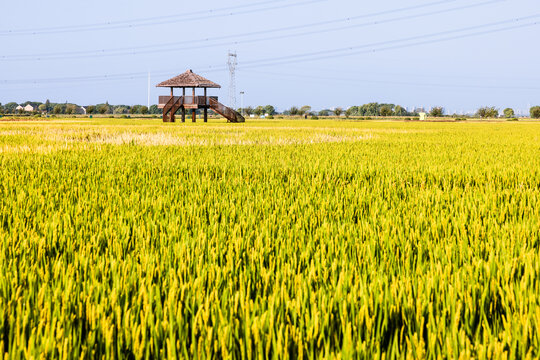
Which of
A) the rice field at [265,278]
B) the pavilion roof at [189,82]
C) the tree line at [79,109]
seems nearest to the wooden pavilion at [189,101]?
the pavilion roof at [189,82]

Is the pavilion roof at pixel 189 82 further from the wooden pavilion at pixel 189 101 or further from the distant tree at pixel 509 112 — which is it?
the distant tree at pixel 509 112

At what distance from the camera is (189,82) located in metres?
40.8

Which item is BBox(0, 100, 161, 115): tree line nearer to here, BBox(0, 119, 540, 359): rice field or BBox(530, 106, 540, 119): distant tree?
BBox(530, 106, 540, 119): distant tree

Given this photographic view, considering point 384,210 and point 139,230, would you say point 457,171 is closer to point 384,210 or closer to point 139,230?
point 384,210

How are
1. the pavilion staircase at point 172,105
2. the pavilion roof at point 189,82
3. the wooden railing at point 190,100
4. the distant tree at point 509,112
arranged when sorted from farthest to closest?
the distant tree at point 509,112, the pavilion roof at point 189,82, the pavilion staircase at point 172,105, the wooden railing at point 190,100

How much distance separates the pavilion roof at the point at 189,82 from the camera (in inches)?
1580

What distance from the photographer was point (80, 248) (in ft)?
7.66

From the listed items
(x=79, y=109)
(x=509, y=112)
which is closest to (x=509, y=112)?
(x=509, y=112)

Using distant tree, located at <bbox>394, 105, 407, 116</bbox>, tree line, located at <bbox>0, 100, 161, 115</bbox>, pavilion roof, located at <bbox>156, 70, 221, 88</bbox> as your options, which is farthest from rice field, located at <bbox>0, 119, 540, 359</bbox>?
distant tree, located at <bbox>394, 105, 407, 116</bbox>

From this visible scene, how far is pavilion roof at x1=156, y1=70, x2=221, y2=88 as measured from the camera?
40.1 meters

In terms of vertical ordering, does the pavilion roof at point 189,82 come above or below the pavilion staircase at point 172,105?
above

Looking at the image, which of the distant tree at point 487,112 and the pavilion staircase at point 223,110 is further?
the distant tree at point 487,112

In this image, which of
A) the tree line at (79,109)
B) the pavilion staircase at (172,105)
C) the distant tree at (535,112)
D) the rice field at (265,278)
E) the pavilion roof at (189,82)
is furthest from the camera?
the tree line at (79,109)

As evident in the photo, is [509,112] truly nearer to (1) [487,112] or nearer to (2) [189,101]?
(1) [487,112]
